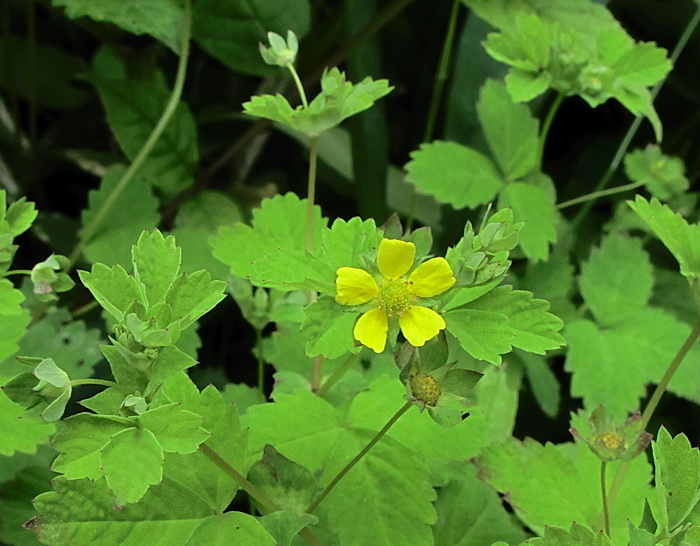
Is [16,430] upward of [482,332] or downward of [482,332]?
downward

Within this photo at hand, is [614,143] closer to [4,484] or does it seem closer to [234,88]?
[234,88]

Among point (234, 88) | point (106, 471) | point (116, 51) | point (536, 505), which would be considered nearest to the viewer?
point (106, 471)

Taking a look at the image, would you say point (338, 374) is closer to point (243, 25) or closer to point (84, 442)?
point (84, 442)

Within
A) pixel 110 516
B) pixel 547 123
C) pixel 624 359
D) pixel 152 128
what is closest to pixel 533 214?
pixel 547 123

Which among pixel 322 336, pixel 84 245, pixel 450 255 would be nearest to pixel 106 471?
pixel 322 336

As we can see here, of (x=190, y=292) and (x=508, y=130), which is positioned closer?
(x=190, y=292)

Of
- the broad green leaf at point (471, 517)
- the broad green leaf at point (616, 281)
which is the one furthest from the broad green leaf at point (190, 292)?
the broad green leaf at point (616, 281)
